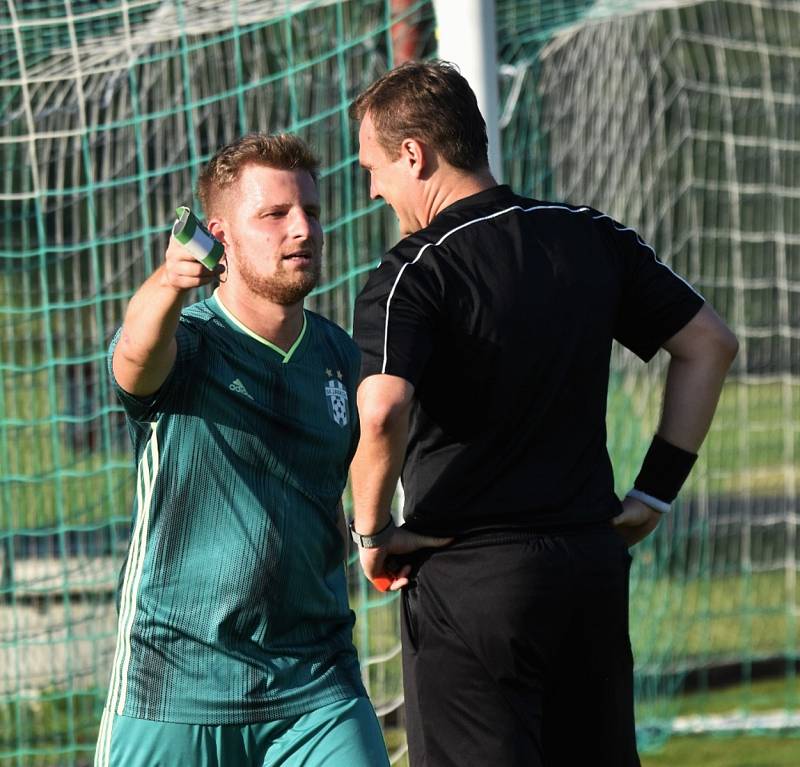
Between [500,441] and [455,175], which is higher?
[455,175]

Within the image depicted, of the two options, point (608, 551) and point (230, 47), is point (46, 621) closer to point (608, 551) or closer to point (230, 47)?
point (230, 47)

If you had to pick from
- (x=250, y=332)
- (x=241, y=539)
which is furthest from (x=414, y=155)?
(x=241, y=539)

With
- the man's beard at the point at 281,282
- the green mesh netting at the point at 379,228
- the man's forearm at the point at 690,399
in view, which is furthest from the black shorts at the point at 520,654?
the green mesh netting at the point at 379,228

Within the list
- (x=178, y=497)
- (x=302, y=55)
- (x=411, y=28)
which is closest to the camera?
(x=178, y=497)

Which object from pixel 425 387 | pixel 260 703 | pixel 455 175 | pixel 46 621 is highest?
pixel 455 175

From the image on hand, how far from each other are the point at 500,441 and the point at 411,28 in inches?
92.7

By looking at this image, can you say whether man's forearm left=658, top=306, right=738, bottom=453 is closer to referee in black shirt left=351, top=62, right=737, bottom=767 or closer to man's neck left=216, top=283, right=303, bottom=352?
referee in black shirt left=351, top=62, right=737, bottom=767

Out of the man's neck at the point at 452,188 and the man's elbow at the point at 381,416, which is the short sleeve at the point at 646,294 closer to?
the man's neck at the point at 452,188

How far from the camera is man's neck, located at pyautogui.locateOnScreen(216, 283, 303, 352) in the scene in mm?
2844

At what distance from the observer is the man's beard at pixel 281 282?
2.82m

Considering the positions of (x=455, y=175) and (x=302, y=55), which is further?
(x=302, y=55)

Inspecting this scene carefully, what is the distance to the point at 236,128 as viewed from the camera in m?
8.17

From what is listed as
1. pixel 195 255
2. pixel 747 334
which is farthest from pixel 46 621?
pixel 195 255

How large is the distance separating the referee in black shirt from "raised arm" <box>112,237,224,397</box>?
446 millimetres
